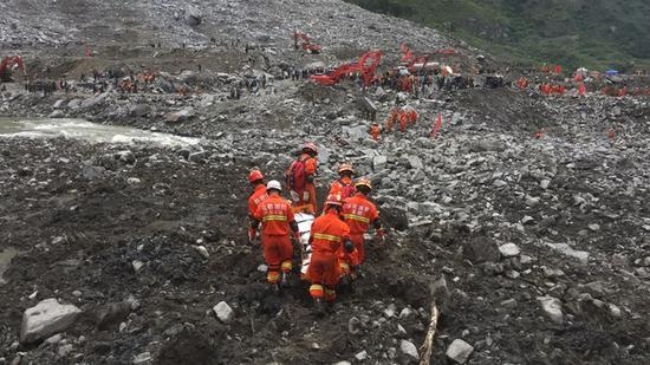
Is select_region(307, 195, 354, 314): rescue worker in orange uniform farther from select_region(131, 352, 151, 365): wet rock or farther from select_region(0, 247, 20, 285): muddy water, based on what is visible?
select_region(0, 247, 20, 285): muddy water

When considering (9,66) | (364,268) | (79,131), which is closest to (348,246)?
(364,268)

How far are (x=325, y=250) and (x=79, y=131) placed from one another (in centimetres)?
1351

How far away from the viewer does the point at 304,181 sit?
8789mm

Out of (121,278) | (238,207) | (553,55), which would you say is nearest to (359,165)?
(238,207)

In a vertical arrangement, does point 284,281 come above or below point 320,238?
below

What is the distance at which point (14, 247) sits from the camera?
8289 millimetres

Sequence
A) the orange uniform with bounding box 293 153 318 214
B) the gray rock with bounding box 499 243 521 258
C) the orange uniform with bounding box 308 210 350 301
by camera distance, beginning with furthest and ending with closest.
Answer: the orange uniform with bounding box 293 153 318 214, the gray rock with bounding box 499 243 521 258, the orange uniform with bounding box 308 210 350 301

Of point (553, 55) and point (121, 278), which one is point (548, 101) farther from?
point (553, 55)

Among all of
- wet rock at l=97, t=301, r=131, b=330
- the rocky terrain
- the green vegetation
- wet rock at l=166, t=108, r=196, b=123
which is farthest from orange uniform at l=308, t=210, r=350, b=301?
the green vegetation

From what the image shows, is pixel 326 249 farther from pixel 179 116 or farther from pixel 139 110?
pixel 139 110

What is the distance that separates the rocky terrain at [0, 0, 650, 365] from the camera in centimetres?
627

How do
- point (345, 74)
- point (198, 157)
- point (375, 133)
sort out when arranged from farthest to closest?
point (345, 74) → point (375, 133) → point (198, 157)

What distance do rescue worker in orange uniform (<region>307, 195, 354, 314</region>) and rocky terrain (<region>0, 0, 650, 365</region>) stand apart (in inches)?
12.8

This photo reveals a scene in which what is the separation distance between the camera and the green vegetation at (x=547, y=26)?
8538 centimetres
